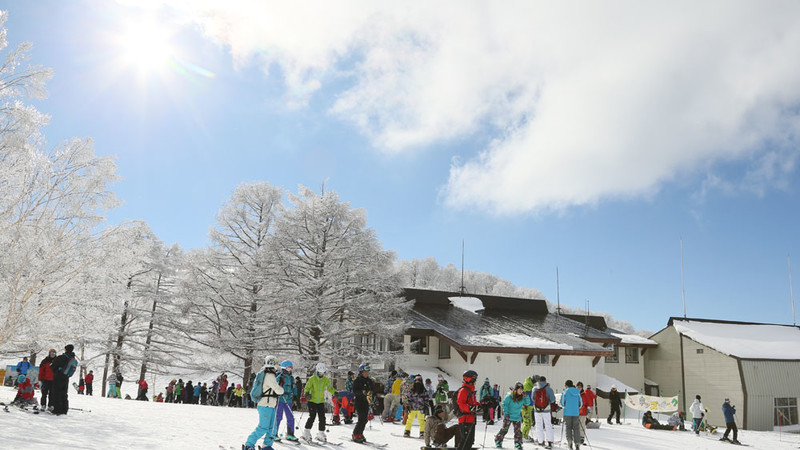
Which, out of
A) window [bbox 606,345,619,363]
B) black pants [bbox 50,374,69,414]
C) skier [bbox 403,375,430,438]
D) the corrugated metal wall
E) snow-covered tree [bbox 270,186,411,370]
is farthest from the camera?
window [bbox 606,345,619,363]

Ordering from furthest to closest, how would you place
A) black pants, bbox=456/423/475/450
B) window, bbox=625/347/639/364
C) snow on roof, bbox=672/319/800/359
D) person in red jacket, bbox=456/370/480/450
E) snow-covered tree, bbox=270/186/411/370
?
1. window, bbox=625/347/639/364
2. snow on roof, bbox=672/319/800/359
3. snow-covered tree, bbox=270/186/411/370
4. black pants, bbox=456/423/475/450
5. person in red jacket, bbox=456/370/480/450

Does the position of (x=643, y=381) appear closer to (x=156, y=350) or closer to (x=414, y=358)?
(x=414, y=358)

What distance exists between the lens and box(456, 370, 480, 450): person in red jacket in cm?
1030

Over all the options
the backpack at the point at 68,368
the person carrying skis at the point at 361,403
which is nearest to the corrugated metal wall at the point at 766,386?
the person carrying skis at the point at 361,403

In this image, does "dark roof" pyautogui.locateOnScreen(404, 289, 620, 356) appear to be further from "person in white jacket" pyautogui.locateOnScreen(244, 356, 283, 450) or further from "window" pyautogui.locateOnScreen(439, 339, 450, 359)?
"person in white jacket" pyautogui.locateOnScreen(244, 356, 283, 450)

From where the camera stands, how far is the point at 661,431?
21078 millimetres

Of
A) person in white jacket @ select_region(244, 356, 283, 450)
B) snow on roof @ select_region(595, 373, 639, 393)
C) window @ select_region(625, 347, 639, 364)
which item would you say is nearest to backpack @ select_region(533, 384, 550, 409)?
person in white jacket @ select_region(244, 356, 283, 450)

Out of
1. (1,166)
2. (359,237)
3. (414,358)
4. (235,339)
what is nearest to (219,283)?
(235,339)

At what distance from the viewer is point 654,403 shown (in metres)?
23.1

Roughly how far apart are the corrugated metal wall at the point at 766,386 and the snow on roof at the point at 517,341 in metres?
10.2

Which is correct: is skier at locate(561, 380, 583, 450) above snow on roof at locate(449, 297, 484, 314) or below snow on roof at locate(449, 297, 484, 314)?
below

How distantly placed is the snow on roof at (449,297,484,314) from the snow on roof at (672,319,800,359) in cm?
1242

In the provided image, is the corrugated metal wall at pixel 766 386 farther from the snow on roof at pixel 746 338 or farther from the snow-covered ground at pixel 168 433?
the snow-covered ground at pixel 168 433

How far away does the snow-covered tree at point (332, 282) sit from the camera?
2447 centimetres
